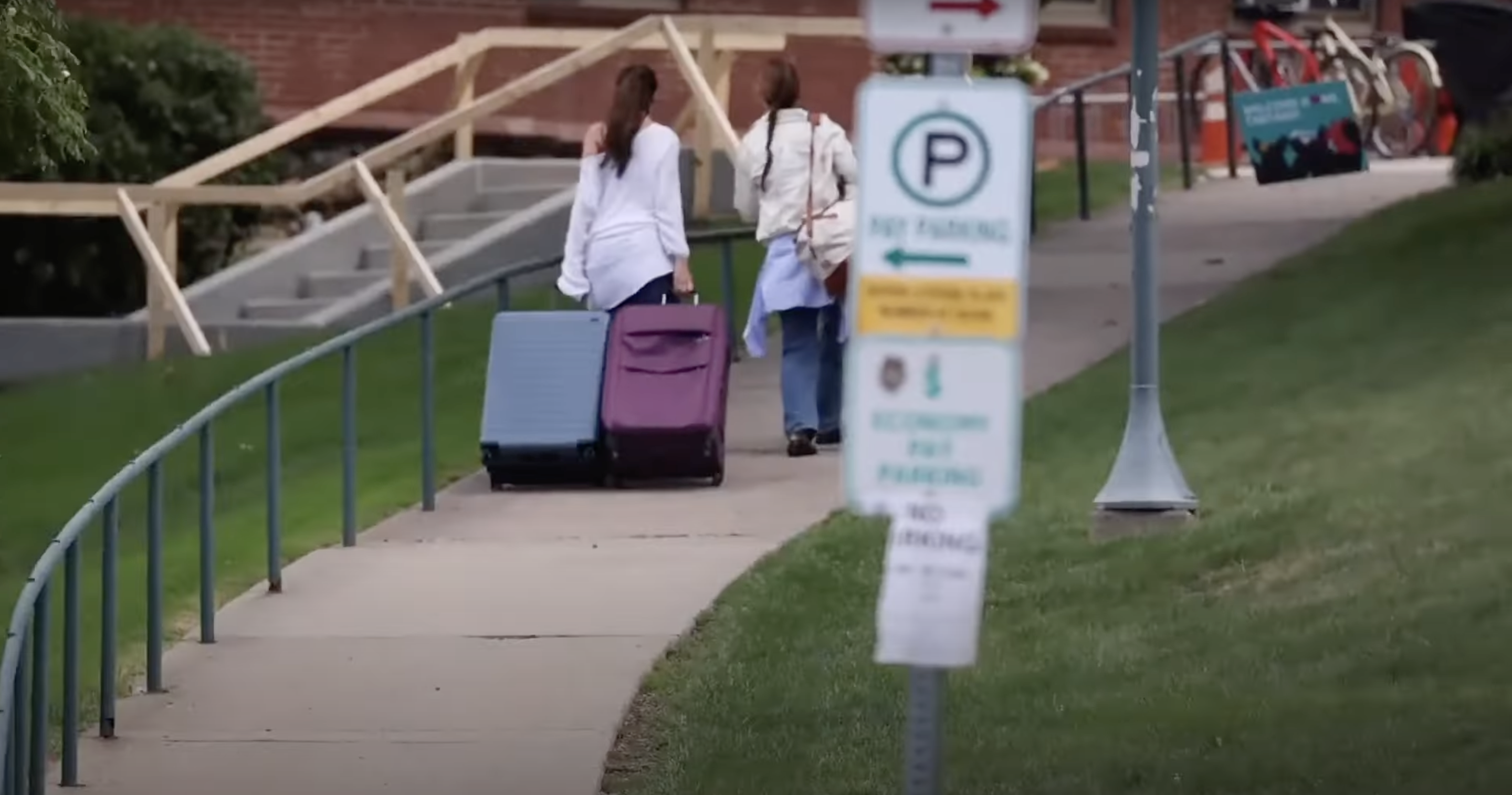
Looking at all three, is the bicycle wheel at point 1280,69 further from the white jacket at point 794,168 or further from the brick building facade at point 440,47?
the white jacket at point 794,168

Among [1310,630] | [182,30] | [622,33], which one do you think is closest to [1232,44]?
[622,33]

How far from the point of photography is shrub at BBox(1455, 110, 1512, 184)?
59.0 feet

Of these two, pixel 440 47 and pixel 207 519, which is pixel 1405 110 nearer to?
pixel 440 47

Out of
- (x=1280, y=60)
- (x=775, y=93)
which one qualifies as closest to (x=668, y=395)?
(x=775, y=93)

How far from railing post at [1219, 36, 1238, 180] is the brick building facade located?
1766 millimetres

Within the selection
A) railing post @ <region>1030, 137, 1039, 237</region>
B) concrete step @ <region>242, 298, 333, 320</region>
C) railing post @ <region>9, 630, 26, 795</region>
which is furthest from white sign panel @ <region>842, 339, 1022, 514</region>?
→ concrete step @ <region>242, 298, 333, 320</region>

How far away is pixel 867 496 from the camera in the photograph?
486 centimetres

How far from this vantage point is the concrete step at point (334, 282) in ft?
57.0

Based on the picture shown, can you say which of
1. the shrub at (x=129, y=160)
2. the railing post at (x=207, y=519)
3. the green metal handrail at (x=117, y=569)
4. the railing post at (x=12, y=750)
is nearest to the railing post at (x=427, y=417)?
the green metal handrail at (x=117, y=569)

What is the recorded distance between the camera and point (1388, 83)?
22109mm

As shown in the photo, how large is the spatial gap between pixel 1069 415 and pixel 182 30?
343 inches

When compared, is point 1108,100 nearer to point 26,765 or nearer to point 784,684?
point 784,684

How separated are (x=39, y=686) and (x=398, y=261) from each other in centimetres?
933

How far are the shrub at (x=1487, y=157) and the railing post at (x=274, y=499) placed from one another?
33.3 ft
